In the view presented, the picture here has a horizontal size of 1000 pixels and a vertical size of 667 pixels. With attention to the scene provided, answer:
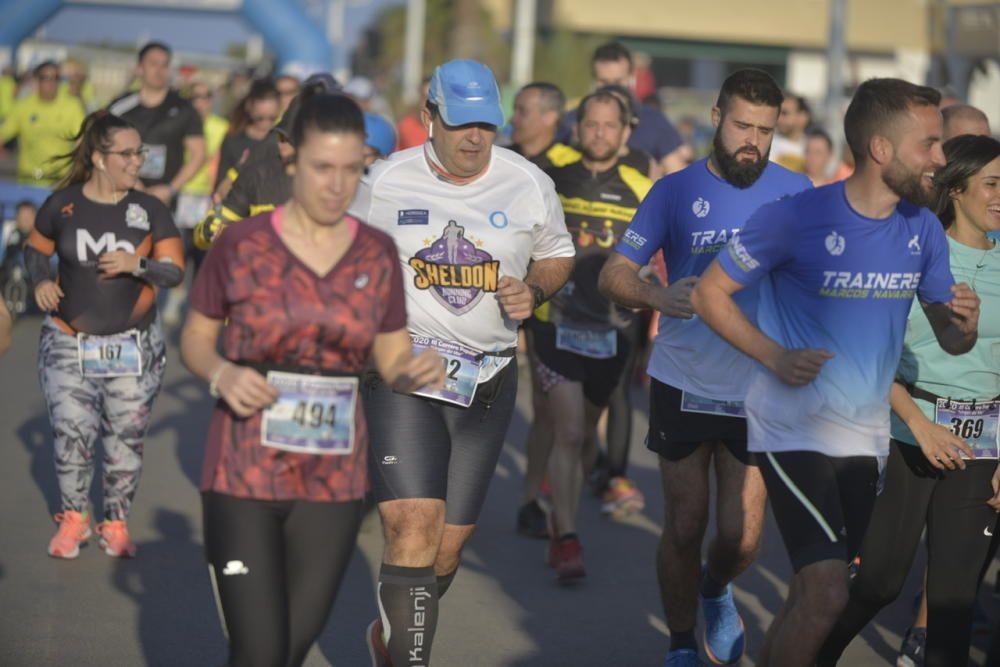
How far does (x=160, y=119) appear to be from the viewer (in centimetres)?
1225

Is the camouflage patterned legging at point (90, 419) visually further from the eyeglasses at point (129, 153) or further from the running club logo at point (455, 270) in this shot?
the running club logo at point (455, 270)

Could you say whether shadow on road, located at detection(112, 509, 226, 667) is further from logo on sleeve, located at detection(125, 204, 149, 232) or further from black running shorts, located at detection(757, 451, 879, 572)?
black running shorts, located at detection(757, 451, 879, 572)

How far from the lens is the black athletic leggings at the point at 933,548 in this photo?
5602 millimetres

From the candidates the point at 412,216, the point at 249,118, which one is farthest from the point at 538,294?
the point at 249,118

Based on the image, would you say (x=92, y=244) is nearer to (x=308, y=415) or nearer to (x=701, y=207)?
(x=701, y=207)

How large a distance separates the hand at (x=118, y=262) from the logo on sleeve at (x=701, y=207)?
8.85ft

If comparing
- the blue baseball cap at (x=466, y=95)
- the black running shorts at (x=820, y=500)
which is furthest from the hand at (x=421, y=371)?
the blue baseball cap at (x=466, y=95)

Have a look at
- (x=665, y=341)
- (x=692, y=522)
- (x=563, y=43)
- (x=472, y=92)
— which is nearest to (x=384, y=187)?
(x=472, y=92)

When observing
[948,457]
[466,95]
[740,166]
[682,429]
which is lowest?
[682,429]

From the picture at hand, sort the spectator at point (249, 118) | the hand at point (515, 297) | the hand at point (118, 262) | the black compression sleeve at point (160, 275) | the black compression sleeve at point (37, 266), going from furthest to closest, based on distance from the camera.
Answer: the spectator at point (249, 118)
the black compression sleeve at point (37, 266)
the black compression sleeve at point (160, 275)
the hand at point (118, 262)
the hand at point (515, 297)

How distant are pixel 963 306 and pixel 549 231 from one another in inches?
63.0

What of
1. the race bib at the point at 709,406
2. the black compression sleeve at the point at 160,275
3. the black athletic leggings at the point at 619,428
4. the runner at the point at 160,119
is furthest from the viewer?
the runner at the point at 160,119

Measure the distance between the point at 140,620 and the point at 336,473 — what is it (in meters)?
2.54

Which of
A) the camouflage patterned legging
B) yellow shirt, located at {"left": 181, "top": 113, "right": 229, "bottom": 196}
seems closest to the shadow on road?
the camouflage patterned legging
